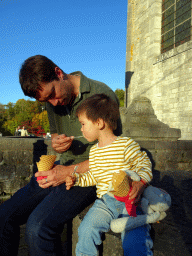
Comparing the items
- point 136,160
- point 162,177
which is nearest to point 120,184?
point 136,160

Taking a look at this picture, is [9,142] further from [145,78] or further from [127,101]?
[127,101]

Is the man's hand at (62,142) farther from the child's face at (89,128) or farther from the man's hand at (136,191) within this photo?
the man's hand at (136,191)

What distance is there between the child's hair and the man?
20 cm

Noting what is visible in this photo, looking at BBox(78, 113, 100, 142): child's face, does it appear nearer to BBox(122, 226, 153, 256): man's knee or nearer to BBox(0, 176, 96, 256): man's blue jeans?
BBox(0, 176, 96, 256): man's blue jeans

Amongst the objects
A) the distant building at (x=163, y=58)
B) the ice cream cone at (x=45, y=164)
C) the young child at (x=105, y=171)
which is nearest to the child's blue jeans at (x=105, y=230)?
the young child at (x=105, y=171)

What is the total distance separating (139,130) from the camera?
4.81 meters

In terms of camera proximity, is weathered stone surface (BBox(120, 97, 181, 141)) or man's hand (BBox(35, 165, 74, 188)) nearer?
man's hand (BBox(35, 165, 74, 188))

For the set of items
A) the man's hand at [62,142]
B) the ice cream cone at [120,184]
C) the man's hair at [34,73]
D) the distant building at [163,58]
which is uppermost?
the distant building at [163,58]

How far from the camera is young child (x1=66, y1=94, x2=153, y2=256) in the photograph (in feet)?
5.05

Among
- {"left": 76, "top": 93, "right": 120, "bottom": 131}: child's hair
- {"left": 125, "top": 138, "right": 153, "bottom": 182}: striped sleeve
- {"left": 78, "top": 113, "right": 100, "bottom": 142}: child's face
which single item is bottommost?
{"left": 125, "top": 138, "right": 153, "bottom": 182}: striped sleeve

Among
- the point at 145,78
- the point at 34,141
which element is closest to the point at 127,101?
the point at 145,78

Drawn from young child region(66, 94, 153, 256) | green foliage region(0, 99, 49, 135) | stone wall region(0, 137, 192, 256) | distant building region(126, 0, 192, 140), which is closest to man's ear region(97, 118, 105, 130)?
young child region(66, 94, 153, 256)

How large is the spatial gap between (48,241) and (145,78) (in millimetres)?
14427

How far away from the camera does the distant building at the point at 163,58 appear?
11.5 metres
